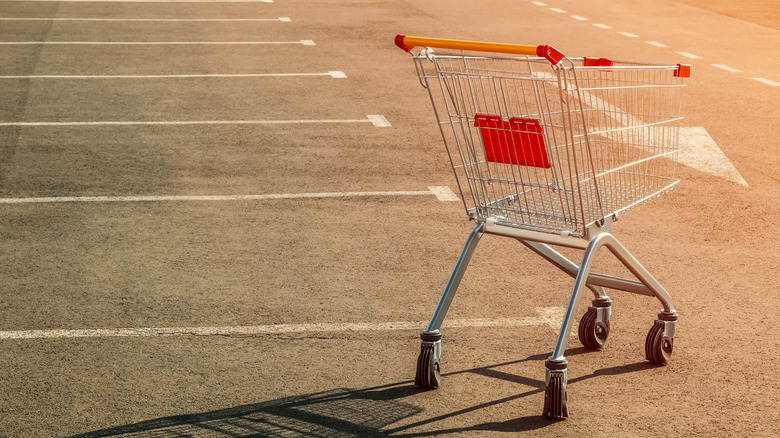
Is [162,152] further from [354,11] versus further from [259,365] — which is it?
[354,11]

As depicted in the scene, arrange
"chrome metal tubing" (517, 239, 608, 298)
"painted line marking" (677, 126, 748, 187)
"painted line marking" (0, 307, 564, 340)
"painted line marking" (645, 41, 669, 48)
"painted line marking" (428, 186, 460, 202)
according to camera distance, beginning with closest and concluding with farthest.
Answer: "chrome metal tubing" (517, 239, 608, 298)
"painted line marking" (0, 307, 564, 340)
"painted line marking" (428, 186, 460, 202)
"painted line marking" (677, 126, 748, 187)
"painted line marking" (645, 41, 669, 48)

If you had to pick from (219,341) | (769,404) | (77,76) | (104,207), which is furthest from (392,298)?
(77,76)

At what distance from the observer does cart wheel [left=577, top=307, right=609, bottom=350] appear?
17.2ft

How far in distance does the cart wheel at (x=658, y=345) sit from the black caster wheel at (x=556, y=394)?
2.51ft

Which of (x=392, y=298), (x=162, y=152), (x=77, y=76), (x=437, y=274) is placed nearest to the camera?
(x=392, y=298)

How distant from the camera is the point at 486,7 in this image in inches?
860

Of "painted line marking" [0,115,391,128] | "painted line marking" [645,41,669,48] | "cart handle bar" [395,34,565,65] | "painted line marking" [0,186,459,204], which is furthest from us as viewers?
"painted line marking" [645,41,669,48]

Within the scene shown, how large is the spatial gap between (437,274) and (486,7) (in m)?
16.3

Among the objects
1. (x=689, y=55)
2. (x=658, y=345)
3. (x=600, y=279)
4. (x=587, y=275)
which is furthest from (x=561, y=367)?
(x=689, y=55)

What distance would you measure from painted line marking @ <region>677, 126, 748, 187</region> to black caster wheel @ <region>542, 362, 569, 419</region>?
4.84 meters

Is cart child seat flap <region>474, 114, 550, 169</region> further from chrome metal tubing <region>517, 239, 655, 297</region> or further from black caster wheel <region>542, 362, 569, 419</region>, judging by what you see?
black caster wheel <region>542, 362, 569, 419</region>

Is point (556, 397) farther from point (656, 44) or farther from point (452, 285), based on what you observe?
point (656, 44)

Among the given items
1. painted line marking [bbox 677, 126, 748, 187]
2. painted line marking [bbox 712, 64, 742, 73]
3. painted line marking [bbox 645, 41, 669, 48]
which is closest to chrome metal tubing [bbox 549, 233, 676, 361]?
painted line marking [bbox 677, 126, 748, 187]

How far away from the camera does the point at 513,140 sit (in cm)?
455
